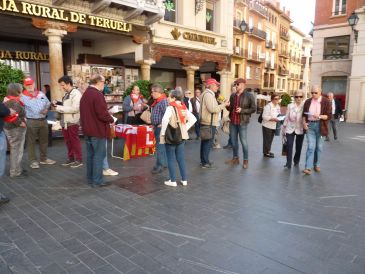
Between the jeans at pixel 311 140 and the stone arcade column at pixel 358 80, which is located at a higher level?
the stone arcade column at pixel 358 80

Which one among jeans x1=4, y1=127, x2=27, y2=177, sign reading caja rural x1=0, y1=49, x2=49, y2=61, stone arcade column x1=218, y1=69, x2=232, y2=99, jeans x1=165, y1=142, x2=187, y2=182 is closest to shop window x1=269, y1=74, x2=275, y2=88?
stone arcade column x1=218, y1=69, x2=232, y2=99

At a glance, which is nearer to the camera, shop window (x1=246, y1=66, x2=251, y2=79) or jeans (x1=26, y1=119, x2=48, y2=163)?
jeans (x1=26, y1=119, x2=48, y2=163)

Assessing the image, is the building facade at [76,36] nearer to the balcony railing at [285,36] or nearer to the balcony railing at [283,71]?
the balcony railing at [283,71]

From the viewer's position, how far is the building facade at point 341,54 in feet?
67.4

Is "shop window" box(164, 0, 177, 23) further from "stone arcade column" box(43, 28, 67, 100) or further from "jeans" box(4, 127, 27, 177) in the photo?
"jeans" box(4, 127, 27, 177)

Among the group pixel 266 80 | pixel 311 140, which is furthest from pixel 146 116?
pixel 266 80

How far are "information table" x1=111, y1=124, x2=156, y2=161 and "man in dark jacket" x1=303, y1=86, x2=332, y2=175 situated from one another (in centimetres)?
368

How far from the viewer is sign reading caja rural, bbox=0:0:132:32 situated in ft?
30.2

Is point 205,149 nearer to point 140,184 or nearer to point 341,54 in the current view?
point 140,184

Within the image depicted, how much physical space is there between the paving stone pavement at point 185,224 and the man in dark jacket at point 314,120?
481mm

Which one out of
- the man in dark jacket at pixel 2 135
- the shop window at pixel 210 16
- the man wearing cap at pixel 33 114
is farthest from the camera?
the shop window at pixel 210 16

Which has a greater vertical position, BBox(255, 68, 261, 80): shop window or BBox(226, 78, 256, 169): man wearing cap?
BBox(255, 68, 261, 80): shop window

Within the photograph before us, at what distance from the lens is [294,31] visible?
186ft

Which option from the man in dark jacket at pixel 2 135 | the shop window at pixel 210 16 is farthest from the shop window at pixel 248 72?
the man in dark jacket at pixel 2 135
